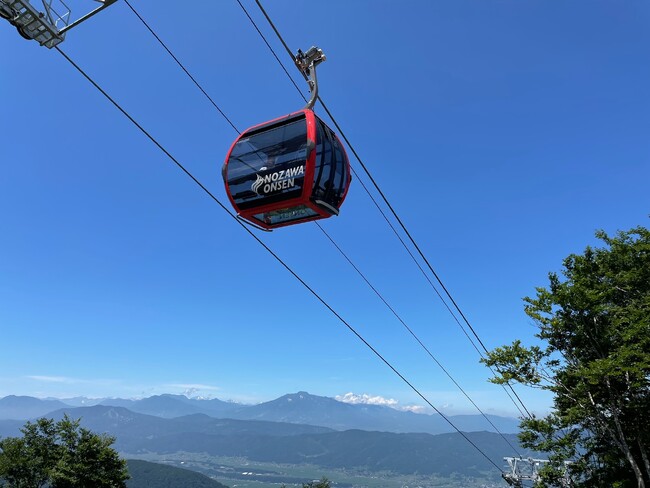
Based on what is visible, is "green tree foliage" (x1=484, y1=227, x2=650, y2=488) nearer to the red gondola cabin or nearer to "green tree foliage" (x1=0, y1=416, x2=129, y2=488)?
the red gondola cabin

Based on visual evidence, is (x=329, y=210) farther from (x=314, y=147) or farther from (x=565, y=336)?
(x=565, y=336)

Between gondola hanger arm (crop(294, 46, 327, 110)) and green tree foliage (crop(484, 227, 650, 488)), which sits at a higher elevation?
gondola hanger arm (crop(294, 46, 327, 110))

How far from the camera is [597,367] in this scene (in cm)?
1697

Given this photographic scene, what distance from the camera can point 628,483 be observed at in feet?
60.2

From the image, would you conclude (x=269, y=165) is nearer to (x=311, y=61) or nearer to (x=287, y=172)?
(x=287, y=172)

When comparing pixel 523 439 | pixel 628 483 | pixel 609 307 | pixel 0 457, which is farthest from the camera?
pixel 0 457

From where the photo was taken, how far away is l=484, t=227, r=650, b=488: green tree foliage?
17797 millimetres

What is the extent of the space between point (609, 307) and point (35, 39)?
25.4 metres

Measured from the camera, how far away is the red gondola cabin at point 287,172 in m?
8.21

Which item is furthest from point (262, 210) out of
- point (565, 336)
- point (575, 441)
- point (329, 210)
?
point (575, 441)

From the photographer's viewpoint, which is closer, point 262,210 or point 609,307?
point 262,210

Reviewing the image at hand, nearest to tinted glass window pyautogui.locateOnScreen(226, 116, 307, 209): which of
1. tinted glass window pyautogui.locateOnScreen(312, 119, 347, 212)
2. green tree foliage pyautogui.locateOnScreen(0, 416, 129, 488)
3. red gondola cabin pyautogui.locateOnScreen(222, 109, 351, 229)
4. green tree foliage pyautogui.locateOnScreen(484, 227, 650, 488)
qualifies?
red gondola cabin pyautogui.locateOnScreen(222, 109, 351, 229)

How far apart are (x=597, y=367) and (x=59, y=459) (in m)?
41.1

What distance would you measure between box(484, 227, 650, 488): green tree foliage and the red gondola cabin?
15.7 metres
